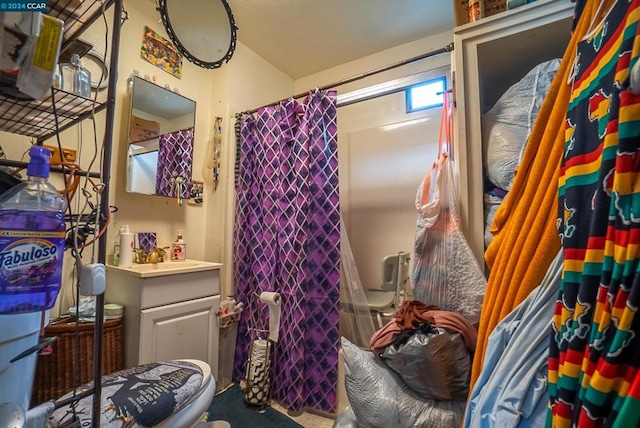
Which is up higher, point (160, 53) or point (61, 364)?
point (160, 53)

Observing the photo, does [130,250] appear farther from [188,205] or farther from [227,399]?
[227,399]

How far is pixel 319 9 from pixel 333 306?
77.4 inches

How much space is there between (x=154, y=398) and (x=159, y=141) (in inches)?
59.8

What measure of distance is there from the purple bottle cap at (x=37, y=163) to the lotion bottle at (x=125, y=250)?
1.04 metres

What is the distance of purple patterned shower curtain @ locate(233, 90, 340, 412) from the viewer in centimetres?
149

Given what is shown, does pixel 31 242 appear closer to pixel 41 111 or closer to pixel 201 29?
pixel 41 111

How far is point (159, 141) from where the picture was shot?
1.71m

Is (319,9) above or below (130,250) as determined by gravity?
above

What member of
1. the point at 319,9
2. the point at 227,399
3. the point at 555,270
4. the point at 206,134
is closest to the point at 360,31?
the point at 319,9

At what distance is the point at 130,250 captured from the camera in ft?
4.81

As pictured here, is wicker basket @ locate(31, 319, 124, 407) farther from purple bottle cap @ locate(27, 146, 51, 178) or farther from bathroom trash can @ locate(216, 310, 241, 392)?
purple bottle cap @ locate(27, 146, 51, 178)

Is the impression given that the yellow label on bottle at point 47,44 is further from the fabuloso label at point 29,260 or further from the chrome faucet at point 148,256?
the chrome faucet at point 148,256

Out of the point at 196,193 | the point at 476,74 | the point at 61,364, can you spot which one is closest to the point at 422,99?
the point at 476,74

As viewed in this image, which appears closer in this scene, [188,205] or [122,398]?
[122,398]
